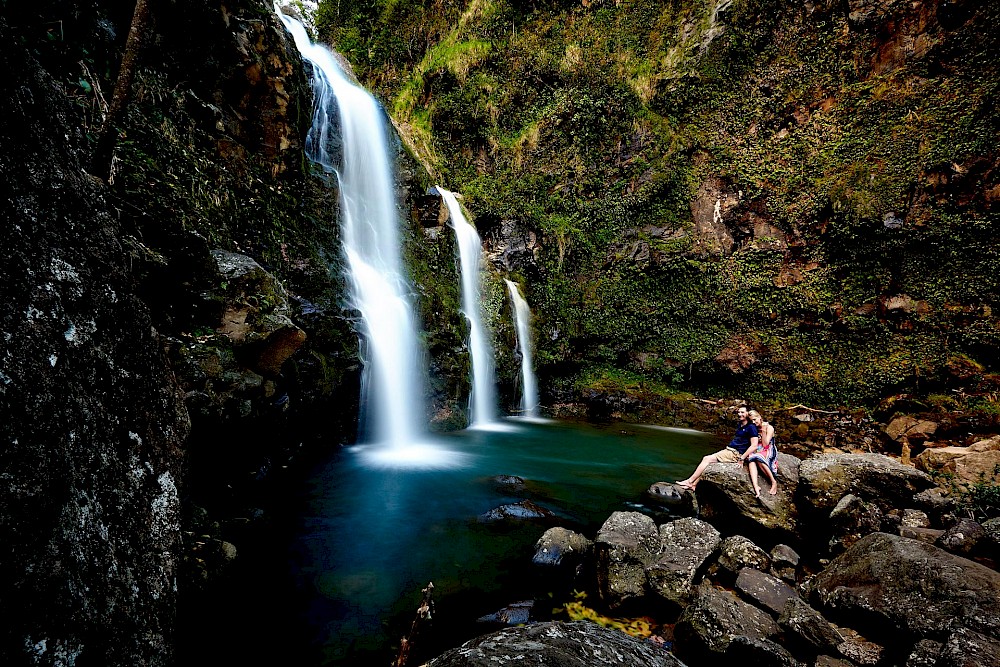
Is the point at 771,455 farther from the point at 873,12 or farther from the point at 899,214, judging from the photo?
the point at 873,12

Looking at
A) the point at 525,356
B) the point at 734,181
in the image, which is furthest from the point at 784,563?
the point at 734,181

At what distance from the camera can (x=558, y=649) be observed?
1.80 metres

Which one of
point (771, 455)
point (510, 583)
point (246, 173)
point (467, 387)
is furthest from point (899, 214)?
point (246, 173)

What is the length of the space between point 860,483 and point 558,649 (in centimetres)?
581

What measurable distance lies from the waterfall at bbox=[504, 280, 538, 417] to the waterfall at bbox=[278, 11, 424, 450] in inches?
236

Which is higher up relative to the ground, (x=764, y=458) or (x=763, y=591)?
(x=764, y=458)

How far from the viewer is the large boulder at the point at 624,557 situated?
3.63 m

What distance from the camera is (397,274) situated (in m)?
10.4

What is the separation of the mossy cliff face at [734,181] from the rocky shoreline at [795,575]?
316 inches

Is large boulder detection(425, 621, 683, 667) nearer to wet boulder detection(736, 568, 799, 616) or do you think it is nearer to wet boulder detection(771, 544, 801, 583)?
wet boulder detection(736, 568, 799, 616)

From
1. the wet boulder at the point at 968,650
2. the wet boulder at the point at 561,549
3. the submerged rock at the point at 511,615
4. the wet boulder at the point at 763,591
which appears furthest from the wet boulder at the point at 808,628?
the submerged rock at the point at 511,615

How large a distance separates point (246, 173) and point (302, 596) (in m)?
6.42

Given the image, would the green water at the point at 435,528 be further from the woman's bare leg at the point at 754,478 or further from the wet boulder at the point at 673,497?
the woman's bare leg at the point at 754,478

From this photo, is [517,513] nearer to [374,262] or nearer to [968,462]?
[968,462]
